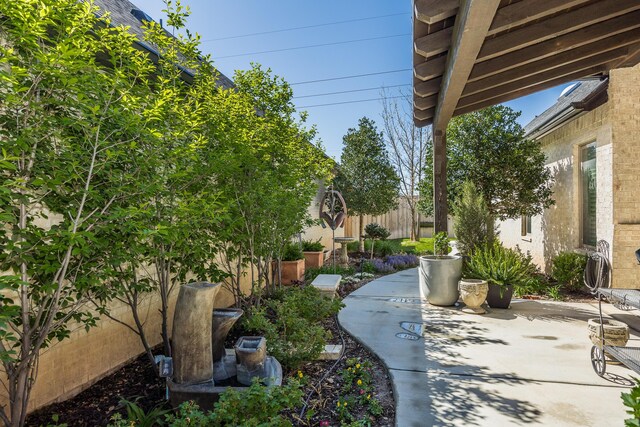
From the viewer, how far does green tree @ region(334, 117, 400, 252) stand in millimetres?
13625

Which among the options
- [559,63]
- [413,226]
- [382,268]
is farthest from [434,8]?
[413,226]

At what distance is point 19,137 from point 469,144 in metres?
8.09

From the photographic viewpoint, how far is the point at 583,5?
3.41 meters

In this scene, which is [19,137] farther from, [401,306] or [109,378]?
[401,306]

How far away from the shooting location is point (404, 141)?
17844 millimetres

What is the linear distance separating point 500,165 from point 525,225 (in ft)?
11.0

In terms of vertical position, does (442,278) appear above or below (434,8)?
below

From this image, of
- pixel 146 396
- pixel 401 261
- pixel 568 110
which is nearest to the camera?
pixel 146 396

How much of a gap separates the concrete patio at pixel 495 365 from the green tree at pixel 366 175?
8224 millimetres

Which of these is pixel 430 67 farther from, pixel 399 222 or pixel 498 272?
pixel 399 222

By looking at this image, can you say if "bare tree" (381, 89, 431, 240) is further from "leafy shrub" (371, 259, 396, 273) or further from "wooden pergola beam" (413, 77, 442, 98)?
"wooden pergola beam" (413, 77, 442, 98)

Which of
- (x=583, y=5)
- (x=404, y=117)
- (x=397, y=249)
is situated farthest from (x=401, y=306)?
(x=404, y=117)

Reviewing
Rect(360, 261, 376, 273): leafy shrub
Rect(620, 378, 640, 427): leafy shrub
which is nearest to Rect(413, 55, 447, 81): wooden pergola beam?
Rect(620, 378, 640, 427): leafy shrub

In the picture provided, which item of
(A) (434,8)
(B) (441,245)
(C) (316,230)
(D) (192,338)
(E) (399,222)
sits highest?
(A) (434,8)
